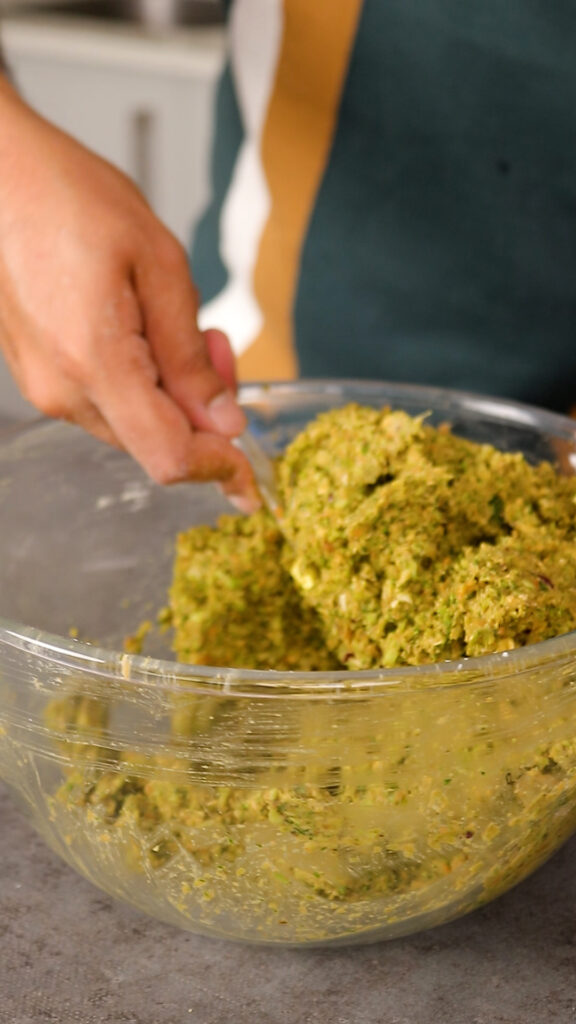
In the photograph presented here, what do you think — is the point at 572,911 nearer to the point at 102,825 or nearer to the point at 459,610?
the point at 459,610

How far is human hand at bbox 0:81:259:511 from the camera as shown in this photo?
915 millimetres

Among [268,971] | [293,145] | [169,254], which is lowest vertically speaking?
[268,971]

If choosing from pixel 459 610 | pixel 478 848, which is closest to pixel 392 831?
pixel 478 848

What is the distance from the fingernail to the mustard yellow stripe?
2.10 ft

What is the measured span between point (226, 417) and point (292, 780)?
1.27ft

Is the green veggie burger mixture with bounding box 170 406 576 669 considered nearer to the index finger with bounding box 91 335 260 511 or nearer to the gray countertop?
the index finger with bounding box 91 335 260 511

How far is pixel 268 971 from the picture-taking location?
729mm

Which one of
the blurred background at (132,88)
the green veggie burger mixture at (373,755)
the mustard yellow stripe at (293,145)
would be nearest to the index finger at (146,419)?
the green veggie burger mixture at (373,755)

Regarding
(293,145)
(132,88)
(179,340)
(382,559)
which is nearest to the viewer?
(382,559)

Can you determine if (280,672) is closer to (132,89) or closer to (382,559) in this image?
(382,559)

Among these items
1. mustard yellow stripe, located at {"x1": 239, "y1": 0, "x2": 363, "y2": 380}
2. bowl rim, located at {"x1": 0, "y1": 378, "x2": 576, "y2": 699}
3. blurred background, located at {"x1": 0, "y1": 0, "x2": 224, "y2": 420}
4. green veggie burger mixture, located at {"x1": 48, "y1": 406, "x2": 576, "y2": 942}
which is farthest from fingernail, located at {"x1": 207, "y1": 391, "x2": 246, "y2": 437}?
blurred background, located at {"x1": 0, "y1": 0, "x2": 224, "y2": 420}

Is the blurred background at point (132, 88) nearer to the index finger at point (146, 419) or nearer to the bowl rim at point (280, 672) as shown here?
the index finger at point (146, 419)

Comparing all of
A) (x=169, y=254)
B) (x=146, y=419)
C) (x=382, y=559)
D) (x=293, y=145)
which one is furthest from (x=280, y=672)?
(x=293, y=145)

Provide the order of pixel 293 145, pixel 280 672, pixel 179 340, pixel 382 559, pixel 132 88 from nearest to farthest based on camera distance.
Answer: pixel 280 672 → pixel 382 559 → pixel 179 340 → pixel 293 145 → pixel 132 88
